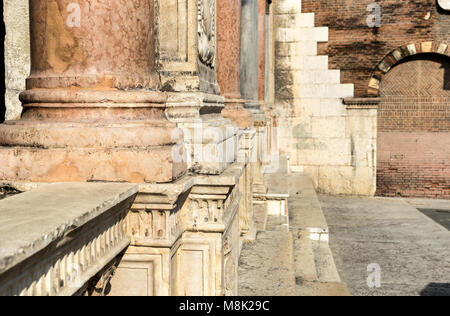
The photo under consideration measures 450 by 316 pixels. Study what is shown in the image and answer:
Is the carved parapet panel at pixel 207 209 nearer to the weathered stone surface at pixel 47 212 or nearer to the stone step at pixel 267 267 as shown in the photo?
the weathered stone surface at pixel 47 212

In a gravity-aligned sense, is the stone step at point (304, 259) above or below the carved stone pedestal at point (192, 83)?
below

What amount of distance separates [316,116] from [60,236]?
1039 cm

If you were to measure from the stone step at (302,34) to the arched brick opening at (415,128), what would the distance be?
5.45ft

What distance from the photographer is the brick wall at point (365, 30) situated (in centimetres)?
1105

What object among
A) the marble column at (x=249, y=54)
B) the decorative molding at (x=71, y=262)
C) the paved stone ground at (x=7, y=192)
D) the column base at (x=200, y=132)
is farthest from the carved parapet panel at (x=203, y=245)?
the marble column at (x=249, y=54)

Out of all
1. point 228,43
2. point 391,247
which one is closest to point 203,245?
point 228,43

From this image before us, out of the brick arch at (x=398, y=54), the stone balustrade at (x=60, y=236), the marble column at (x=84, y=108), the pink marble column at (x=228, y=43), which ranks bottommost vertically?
the stone balustrade at (x=60, y=236)

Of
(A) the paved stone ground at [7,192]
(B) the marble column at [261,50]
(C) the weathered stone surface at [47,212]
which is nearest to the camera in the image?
(C) the weathered stone surface at [47,212]

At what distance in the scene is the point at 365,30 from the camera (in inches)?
445

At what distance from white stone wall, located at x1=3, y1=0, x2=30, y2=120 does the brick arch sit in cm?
833

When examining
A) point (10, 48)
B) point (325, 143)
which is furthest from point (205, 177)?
point (325, 143)

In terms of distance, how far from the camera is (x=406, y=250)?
6.59 meters

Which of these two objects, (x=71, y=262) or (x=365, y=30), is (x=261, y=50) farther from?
(x=71, y=262)

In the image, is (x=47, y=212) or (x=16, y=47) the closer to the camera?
(x=47, y=212)
